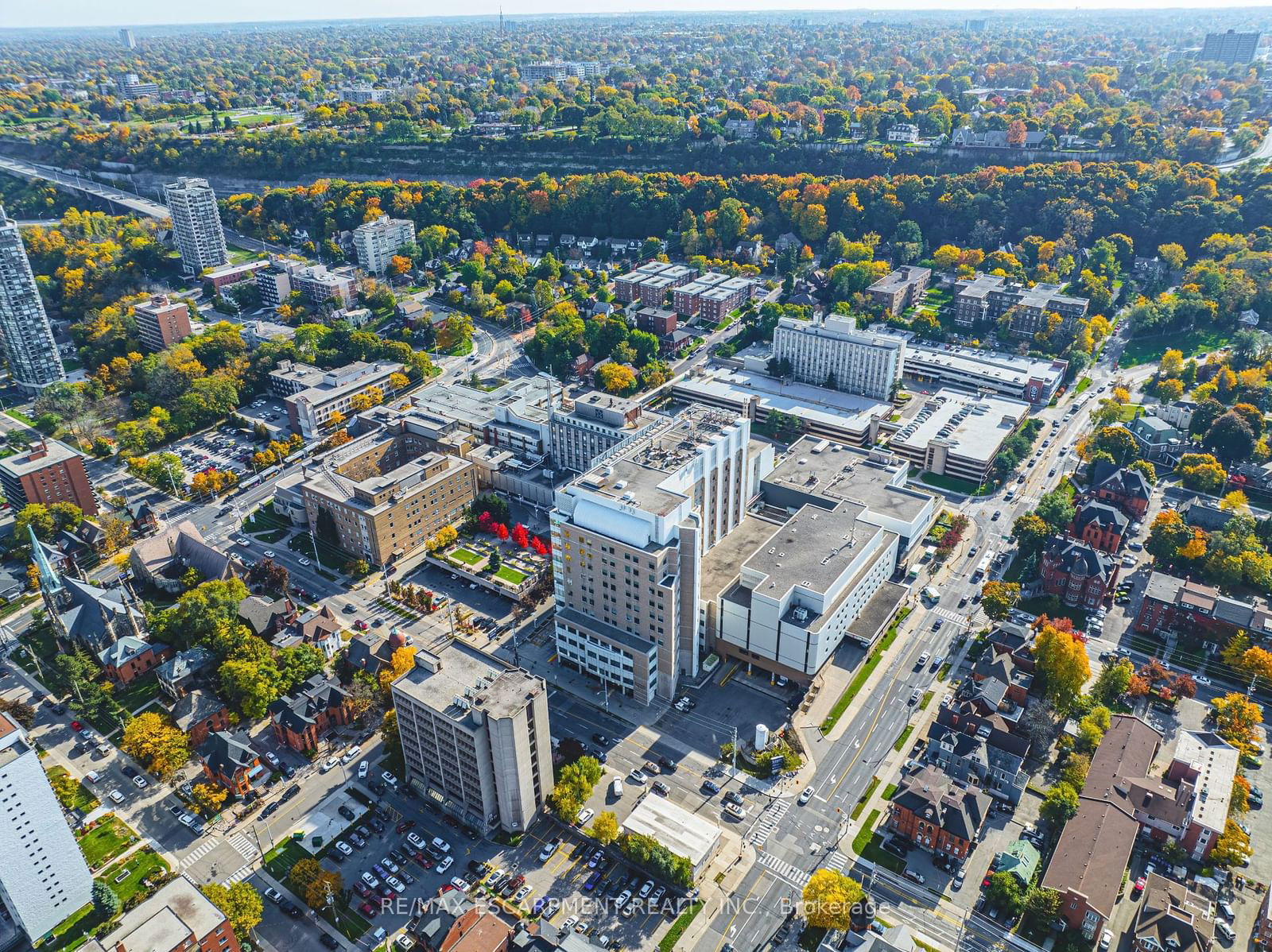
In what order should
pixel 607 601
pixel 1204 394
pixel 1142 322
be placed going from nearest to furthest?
pixel 607 601 → pixel 1204 394 → pixel 1142 322

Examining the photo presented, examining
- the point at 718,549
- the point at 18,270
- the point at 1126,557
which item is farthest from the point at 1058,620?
the point at 18,270

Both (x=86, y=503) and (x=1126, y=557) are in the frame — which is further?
(x=86, y=503)

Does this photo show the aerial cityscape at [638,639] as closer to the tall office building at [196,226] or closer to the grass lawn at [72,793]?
the grass lawn at [72,793]

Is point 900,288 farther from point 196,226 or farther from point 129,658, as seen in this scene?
point 196,226

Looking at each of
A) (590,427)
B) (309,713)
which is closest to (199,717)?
(309,713)

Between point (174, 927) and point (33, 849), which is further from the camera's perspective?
point (33, 849)

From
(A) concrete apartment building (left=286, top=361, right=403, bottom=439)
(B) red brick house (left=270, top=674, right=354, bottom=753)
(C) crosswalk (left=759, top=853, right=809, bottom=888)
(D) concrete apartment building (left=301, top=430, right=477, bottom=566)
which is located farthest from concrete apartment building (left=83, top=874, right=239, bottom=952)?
(A) concrete apartment building (left=286, top=361, right=403, bottom=439)

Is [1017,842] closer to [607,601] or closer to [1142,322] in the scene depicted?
[607,601]
